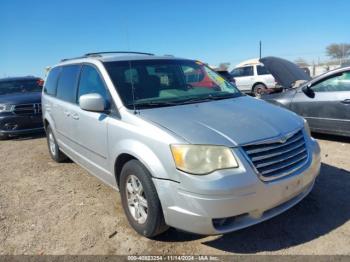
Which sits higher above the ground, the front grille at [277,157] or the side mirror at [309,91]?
the side mirror at [309,91]

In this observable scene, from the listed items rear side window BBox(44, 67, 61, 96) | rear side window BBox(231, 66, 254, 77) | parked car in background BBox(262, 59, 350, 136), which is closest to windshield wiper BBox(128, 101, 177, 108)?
rear side window BBox(44, 67, 61, 96)

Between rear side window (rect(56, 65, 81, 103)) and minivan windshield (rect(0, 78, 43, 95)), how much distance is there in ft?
16.9

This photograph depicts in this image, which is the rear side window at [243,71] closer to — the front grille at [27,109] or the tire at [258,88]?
the tire at [258,88]

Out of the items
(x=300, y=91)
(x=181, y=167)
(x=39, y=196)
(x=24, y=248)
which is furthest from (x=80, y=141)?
(x=300, y=91)

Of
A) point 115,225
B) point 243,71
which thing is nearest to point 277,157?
point 115,225

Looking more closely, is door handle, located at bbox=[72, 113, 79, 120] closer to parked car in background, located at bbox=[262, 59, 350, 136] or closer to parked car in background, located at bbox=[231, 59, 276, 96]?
parked car in background, located at bbox=[262, 59, 350, 136]

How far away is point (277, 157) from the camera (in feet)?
9.27

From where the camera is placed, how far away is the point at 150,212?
9.61ft

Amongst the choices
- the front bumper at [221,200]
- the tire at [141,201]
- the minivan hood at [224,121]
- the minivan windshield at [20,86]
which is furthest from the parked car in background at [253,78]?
the front bumper at [221,200]

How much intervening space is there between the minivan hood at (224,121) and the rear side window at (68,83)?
5.86ft

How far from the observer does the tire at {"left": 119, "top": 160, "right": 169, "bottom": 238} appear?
2.89m

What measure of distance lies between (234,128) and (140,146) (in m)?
0.87

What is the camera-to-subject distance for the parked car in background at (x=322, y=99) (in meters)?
5.84

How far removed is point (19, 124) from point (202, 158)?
281 inches
